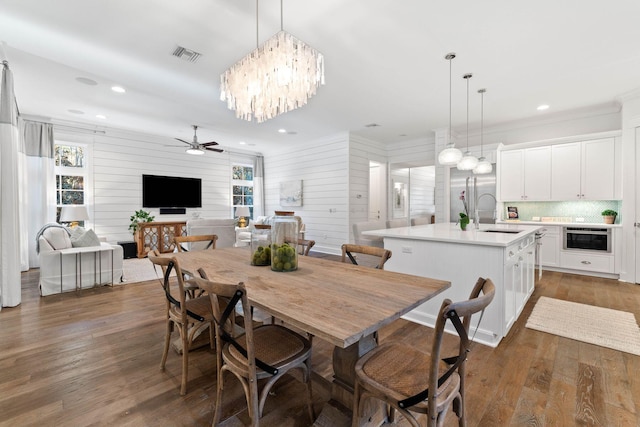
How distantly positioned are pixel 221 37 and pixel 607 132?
5961mm

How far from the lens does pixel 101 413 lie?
1630 mm

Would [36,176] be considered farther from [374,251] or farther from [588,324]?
[588,324]

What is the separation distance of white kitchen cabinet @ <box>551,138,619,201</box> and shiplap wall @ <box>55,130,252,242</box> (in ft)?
26.4

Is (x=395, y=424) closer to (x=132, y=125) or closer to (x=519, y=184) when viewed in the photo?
(x=519, y=184)

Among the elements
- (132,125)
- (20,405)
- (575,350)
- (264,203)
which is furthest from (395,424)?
(264,203)

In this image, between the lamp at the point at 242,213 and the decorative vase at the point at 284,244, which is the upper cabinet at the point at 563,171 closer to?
the decorative vase at the point at 284,244

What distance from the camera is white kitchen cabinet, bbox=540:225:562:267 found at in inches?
192

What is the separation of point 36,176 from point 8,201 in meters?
2.95

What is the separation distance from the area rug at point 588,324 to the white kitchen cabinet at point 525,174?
265 centimetres

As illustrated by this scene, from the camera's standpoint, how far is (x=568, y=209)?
17.3 feet

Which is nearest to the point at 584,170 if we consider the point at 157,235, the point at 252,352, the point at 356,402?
the point at 356,402

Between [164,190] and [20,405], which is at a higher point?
[164,190]

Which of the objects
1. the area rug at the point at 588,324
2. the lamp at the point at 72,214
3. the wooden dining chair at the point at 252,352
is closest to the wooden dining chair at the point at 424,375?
the wooden dining chair at the point at 252,352

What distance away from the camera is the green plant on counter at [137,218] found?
646 cm
